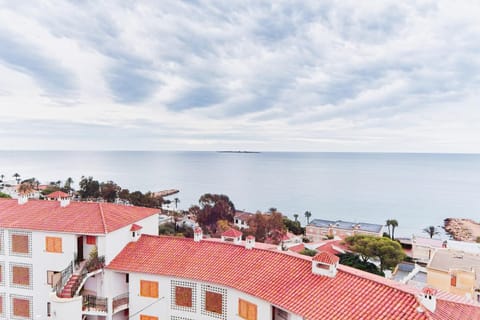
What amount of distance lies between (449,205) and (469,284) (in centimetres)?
10546

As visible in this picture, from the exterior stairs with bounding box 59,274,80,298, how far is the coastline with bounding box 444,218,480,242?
8580 cm

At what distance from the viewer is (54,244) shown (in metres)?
18.6

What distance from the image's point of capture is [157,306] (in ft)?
54.7

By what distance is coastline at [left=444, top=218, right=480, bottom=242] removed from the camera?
7643 cm

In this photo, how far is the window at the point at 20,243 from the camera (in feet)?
62.5

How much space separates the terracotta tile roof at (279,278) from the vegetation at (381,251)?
2012 cm

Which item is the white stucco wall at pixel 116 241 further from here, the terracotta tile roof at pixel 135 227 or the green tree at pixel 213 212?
the green tree at pixel 213 212

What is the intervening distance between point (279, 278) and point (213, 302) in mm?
3918

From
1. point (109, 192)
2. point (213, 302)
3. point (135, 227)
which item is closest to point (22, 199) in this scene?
point (135, 227)

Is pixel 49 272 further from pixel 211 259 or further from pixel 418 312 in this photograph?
pixel 418 312

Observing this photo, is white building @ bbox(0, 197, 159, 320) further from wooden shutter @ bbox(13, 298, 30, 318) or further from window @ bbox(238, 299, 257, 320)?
window @ bbox(238, 299, 257, 320)

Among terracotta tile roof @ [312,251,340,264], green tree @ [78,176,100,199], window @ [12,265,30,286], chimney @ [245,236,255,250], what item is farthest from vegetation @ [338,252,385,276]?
green tree @ [78,176,100,199]

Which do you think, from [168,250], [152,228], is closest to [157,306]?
[168,250]

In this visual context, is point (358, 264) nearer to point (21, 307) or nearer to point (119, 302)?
point (119, 302)
